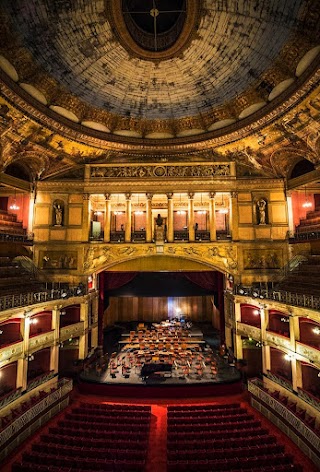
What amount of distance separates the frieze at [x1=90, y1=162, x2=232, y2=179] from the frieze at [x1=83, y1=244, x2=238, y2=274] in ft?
15.3

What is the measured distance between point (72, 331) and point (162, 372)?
585 centimetres

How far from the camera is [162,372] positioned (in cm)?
Answer: 1499

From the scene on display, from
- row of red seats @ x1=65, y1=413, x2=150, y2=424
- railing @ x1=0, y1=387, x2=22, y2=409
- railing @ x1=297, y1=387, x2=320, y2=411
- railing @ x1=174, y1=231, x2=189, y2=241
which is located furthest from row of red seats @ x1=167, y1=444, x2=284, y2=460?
railing @ x1=174, y1=231, x2=189, y2=241

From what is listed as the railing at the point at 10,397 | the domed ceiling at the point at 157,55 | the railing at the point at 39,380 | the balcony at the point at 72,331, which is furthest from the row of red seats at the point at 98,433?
the domed ceiling at the point at 157,55

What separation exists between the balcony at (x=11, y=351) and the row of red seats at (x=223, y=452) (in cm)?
790

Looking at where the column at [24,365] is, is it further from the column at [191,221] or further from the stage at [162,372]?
the column at [191,221]

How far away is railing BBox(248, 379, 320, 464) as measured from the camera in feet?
31.4

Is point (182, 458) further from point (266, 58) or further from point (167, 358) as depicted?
point (266, 58)

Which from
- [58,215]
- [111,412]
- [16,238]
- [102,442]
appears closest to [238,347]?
[111,412]

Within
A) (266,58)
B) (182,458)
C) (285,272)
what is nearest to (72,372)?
(182,458)

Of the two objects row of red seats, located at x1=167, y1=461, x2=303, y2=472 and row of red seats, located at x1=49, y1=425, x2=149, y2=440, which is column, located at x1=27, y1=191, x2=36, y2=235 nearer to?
row of red seats, located at x1=49, y1=425, x2=149, y2=440

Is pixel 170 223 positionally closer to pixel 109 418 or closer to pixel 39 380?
pixel 109 418

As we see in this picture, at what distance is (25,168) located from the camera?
18.2 metres

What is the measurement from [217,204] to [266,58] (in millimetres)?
10196
